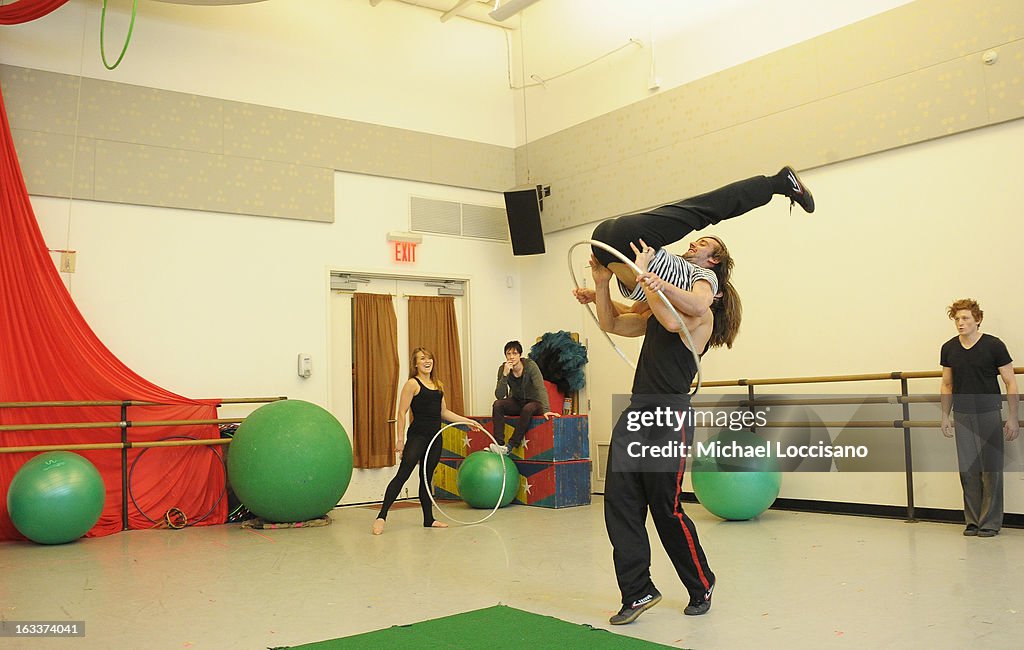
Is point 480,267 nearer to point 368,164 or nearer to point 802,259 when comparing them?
point 368,164

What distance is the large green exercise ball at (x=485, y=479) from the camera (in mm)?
7840

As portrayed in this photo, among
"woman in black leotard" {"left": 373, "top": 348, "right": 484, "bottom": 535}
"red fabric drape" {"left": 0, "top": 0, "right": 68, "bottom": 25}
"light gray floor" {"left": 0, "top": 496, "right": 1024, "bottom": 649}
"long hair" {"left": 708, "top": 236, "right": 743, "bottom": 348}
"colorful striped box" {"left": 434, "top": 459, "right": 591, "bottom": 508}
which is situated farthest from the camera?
"colorful striped box" {"left": 434, "top": 459, "right": 591, "bottom": 508}

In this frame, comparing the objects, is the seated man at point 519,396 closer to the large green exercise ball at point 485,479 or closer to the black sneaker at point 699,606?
the large green exercise ball at point 485,479

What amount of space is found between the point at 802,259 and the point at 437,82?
482 centimetres

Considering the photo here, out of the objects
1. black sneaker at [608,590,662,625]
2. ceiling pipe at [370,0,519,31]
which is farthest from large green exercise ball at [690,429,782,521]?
ceiling pipe at [370,0,519,31]

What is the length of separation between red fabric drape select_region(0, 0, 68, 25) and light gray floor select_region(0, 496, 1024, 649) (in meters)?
4.24

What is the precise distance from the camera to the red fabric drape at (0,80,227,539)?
6.85 meters

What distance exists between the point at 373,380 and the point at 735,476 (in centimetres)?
423

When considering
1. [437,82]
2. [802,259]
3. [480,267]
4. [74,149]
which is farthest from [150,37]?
[802,259]

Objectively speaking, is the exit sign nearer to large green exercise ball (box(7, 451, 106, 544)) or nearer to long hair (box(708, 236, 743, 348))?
large green exercise ball (box(7, 451, 106, 544))

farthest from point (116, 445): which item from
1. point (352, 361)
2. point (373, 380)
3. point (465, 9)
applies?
point (465, 9)

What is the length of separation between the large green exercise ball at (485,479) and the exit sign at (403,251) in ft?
8.69

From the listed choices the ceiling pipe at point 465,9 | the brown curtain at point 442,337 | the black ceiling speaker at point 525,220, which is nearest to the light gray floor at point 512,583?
the brown curtain at point 442,337

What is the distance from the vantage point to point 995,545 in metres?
5.39
